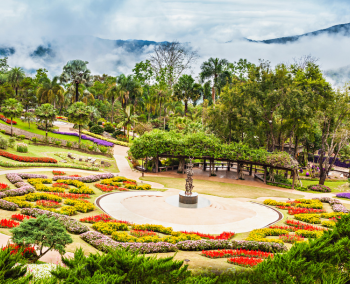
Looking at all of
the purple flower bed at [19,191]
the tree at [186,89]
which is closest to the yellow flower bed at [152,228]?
the purple flower bed at [19,191]

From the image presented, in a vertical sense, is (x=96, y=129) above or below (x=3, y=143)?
above

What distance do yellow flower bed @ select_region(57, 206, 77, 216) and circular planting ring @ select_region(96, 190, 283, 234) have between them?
2133 millimetres

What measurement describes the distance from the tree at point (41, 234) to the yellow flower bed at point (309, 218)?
48.9 ft

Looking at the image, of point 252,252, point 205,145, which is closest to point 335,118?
point 205,145

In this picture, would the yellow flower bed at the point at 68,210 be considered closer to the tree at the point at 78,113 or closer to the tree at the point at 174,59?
the tree at the point at 78,113

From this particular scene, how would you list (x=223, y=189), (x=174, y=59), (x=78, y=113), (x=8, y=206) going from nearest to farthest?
(x=8, y=206) < (x=223, y=189) < (x=78, y=113) < (x=174, y=59)

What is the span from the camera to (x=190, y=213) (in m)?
17.3

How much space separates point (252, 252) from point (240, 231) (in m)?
4.45

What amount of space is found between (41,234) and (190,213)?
11.1 meters

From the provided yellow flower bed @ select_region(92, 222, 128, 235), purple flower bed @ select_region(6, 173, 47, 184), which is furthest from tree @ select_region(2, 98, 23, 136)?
yellow flower bed @ select_region(92, 222, 128, 235)

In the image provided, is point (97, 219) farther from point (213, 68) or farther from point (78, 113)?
point (213, 68)

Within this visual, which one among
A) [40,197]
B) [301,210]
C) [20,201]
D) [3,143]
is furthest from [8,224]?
[3,143]

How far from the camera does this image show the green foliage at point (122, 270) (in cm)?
555

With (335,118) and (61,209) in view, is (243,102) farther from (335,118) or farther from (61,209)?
(61,209)
